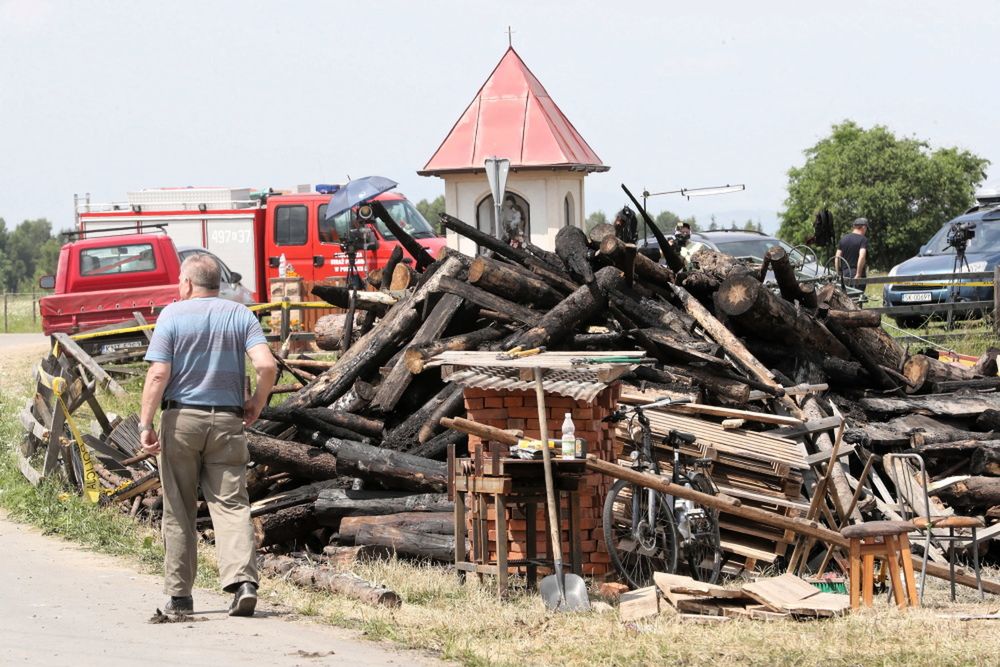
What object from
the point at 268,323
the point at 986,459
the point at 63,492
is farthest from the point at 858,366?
the point at 268,323

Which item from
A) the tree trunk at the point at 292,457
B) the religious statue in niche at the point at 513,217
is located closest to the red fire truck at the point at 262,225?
the religious statue in niche at the point at 513,217

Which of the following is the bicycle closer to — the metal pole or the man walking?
the man walking

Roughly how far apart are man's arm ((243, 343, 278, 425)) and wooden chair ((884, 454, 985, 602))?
4037 millimetres

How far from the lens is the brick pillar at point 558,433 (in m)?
9.80

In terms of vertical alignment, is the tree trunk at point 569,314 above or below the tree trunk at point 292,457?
above

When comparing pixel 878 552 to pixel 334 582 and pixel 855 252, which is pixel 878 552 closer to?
pixel 334 582

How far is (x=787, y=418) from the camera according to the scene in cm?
1132

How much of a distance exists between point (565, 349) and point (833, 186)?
37.6 metres

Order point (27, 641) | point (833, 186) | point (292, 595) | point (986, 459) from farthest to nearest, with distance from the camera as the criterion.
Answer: point (833, 186) < point (986, 459) < point (292, 595) < point (27, 641)

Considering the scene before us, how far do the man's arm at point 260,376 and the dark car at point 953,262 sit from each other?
15.2 m

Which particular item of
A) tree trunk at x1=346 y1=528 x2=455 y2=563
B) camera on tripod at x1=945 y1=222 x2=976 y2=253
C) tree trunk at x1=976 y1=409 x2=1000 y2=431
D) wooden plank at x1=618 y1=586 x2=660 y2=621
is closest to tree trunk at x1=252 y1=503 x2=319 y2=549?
tree trunk at x1=346 y1=528 x2=455 y2=563

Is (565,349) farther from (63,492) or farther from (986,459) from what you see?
(63,492)

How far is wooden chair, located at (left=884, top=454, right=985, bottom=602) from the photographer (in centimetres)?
946

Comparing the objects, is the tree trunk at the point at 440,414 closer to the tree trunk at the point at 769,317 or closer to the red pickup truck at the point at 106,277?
the tree trunk at the point at 769,317
